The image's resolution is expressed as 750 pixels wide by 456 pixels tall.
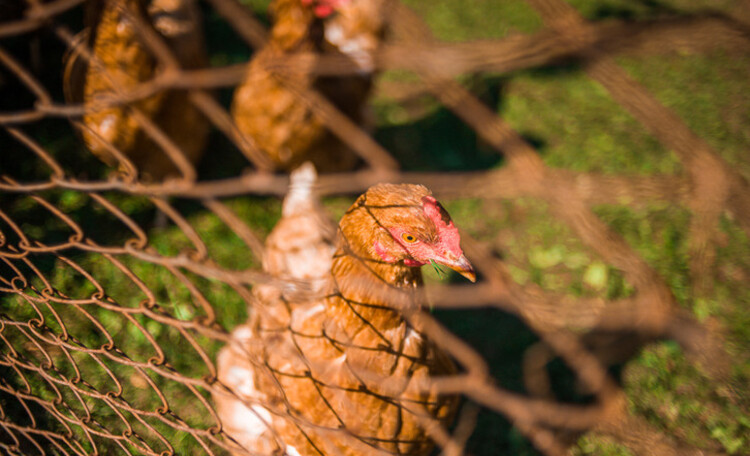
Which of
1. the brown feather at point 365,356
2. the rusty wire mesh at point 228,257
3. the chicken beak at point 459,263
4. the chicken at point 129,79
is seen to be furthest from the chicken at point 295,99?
the chicken beak at point 459,263

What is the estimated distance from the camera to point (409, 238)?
1320 millimetres

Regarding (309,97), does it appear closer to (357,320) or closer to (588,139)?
(357,320)

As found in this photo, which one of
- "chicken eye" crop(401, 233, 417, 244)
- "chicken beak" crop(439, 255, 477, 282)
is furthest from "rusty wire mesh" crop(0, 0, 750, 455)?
"chicken eye" crop(401, 233, 417, 244)

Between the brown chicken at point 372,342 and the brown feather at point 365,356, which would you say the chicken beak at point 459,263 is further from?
the brown feather at point 365,356

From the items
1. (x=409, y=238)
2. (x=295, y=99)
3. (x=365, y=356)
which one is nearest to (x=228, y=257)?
(x=295, y=99)

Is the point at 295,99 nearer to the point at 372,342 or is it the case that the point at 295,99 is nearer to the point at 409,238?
the point at 409,238

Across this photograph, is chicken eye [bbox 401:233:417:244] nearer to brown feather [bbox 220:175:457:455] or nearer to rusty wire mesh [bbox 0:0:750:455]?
brown feather [bbox 220:175:457:455]

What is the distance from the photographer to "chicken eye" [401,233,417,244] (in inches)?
51.5

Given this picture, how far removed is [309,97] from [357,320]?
4.54ft

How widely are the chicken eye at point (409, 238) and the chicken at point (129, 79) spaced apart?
4.64 ft

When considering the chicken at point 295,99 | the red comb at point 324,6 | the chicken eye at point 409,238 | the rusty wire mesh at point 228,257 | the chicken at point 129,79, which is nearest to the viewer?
the rusty wire mesh at point 228,257

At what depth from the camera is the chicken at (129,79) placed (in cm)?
208

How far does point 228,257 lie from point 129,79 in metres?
1.10

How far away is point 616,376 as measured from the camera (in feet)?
7.98
